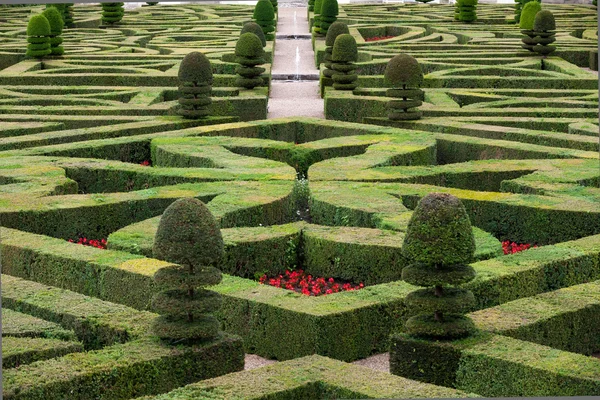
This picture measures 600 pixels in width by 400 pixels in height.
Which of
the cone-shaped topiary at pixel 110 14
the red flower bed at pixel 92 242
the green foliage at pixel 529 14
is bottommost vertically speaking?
the red flower bed at pixel 92 242

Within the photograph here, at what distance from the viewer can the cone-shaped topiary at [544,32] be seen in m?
28.5

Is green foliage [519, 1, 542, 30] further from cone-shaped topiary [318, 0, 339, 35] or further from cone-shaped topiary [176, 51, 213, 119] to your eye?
cone-shaped topiary [176, 51, 213, 119]

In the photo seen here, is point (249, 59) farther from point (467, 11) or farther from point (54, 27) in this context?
point (467, 11)

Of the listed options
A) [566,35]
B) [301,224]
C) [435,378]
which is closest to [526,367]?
[435,378]

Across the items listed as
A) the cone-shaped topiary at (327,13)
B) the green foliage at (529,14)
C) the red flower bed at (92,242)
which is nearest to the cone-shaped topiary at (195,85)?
the red flower bed at (92,242)

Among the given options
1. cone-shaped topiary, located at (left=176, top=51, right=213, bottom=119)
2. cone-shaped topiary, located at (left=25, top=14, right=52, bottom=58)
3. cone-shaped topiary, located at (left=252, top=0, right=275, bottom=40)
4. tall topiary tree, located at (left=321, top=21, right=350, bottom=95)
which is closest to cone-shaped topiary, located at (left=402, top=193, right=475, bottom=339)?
cone-shaped topiary, located at (left=176, top=51, right=213, bottom=119)

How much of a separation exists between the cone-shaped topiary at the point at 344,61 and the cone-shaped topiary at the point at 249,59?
5.14ft

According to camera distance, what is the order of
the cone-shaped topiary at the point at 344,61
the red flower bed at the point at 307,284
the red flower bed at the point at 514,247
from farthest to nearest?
1. the cone-shaped topiary at the point at 344,61
2. the red flower bed at the point at 514,247
3. the red flower bed at the point at 307,284

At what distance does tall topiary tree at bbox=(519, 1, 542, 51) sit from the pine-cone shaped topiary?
1229 cm

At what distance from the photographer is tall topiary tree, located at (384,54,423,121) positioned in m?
19.2

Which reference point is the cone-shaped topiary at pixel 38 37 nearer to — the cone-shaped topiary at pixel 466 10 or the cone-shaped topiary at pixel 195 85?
the cone-shaped topiary at pixel 195 85

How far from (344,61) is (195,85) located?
438cm

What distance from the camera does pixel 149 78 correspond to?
2508 cm

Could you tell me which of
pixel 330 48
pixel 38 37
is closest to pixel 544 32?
pixel 330 48
